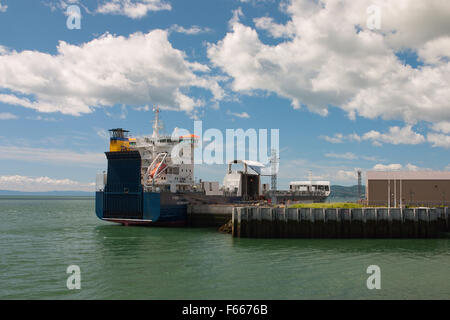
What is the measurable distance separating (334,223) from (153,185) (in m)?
22.8

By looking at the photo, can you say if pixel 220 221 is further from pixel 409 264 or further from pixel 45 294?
pixel 45 294

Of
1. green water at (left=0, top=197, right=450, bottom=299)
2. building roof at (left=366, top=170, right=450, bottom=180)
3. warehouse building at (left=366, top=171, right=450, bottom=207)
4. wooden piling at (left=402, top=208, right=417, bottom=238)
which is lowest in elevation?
green water at (left=0, top=197, right=450, bottom=299)

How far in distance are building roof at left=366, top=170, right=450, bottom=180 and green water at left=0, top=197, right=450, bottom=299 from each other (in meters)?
15.6

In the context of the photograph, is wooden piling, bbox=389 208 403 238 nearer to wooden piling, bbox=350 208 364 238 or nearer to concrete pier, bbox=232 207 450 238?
concrete pier, bbox=232 207 450 238

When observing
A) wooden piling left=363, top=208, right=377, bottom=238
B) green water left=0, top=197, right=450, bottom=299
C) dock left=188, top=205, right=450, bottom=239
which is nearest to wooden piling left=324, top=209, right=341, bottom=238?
dock left=188, top=205, right=450, bottom=239

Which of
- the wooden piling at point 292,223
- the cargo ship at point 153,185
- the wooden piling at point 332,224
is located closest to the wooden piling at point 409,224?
the wooden piling at point 332,224

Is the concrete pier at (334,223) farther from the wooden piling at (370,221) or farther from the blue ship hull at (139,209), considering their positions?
the blue ship hull at (139,209)

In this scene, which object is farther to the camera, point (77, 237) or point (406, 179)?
point (406, 179)

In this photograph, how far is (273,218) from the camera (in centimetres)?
3712

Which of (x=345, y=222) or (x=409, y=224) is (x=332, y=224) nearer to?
(x=345, y=222)

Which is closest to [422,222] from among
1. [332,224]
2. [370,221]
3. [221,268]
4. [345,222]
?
[370,221]

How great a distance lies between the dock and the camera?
121 ft

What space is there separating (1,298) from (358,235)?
30.8 meters
